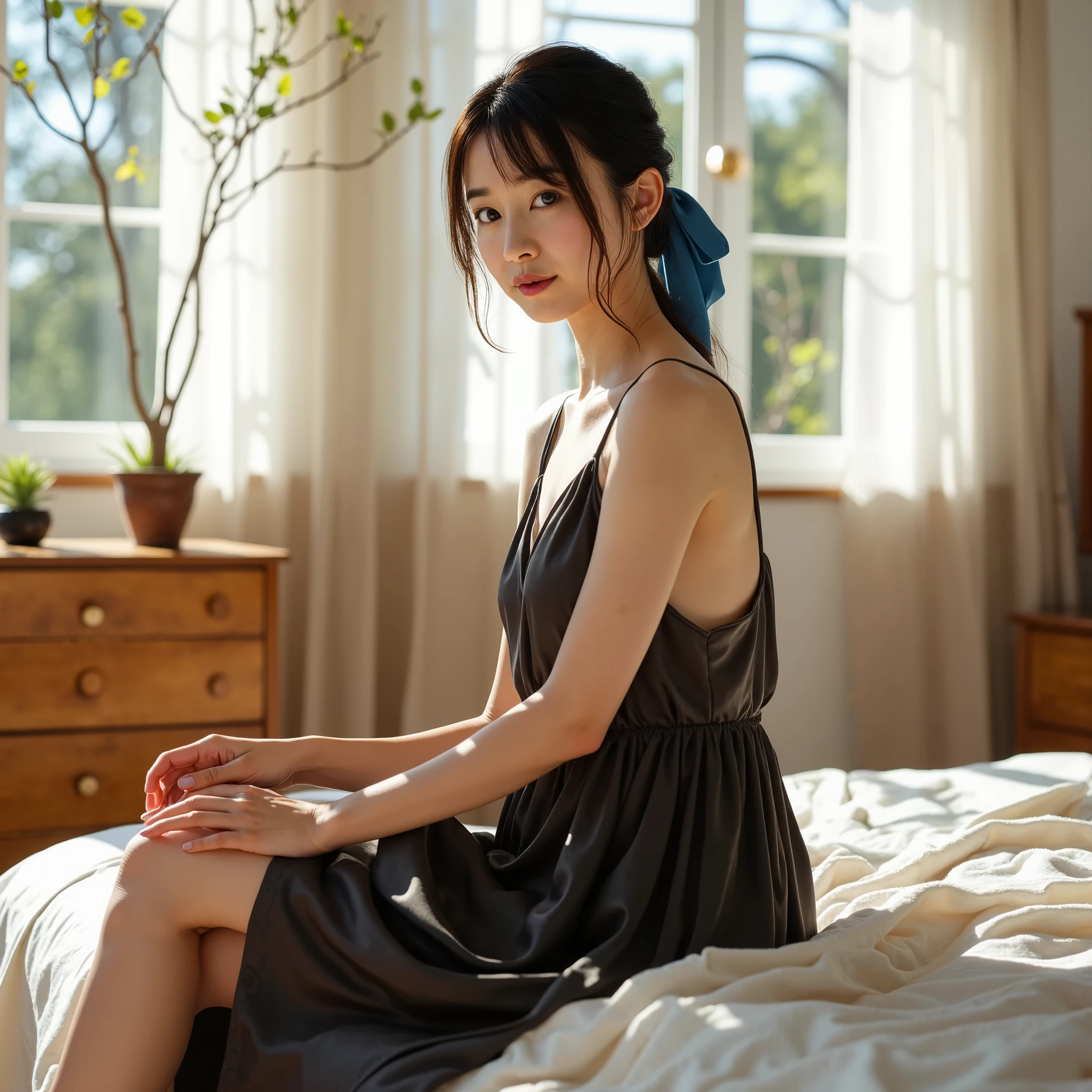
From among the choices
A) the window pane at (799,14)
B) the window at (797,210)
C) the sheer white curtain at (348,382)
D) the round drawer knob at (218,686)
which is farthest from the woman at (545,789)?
the window pane at (799,14)

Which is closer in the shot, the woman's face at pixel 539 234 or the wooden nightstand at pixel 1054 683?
the woman's face at pixel 539 234

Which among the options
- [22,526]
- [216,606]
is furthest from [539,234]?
[22,526]

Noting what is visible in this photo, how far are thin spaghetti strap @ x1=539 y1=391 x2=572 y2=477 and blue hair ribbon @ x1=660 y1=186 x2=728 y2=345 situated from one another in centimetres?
18

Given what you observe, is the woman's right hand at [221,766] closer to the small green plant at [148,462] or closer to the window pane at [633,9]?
the small green plant at [148,462]

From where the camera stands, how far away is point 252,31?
2.86 meters

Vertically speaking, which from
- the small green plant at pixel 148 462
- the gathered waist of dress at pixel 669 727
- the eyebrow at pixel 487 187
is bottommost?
the gathered waist of dress at pixel 669 727

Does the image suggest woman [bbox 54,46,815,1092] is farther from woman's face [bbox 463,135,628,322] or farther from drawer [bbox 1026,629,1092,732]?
drawer [bbox 1026,629,1092,732]

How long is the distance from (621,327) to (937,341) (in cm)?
239

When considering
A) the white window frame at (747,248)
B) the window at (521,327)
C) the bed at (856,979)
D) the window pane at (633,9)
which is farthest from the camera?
the white window frame at (747,248)

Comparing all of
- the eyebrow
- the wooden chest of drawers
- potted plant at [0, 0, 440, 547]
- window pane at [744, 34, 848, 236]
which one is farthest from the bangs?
window pane at [744, 34, 848, 236]

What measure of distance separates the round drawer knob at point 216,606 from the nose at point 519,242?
4.35 ft

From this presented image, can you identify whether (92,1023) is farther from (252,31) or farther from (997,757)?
(997,757)

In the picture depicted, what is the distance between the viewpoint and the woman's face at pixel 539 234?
1.35m

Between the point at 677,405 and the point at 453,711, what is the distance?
2.08 m
